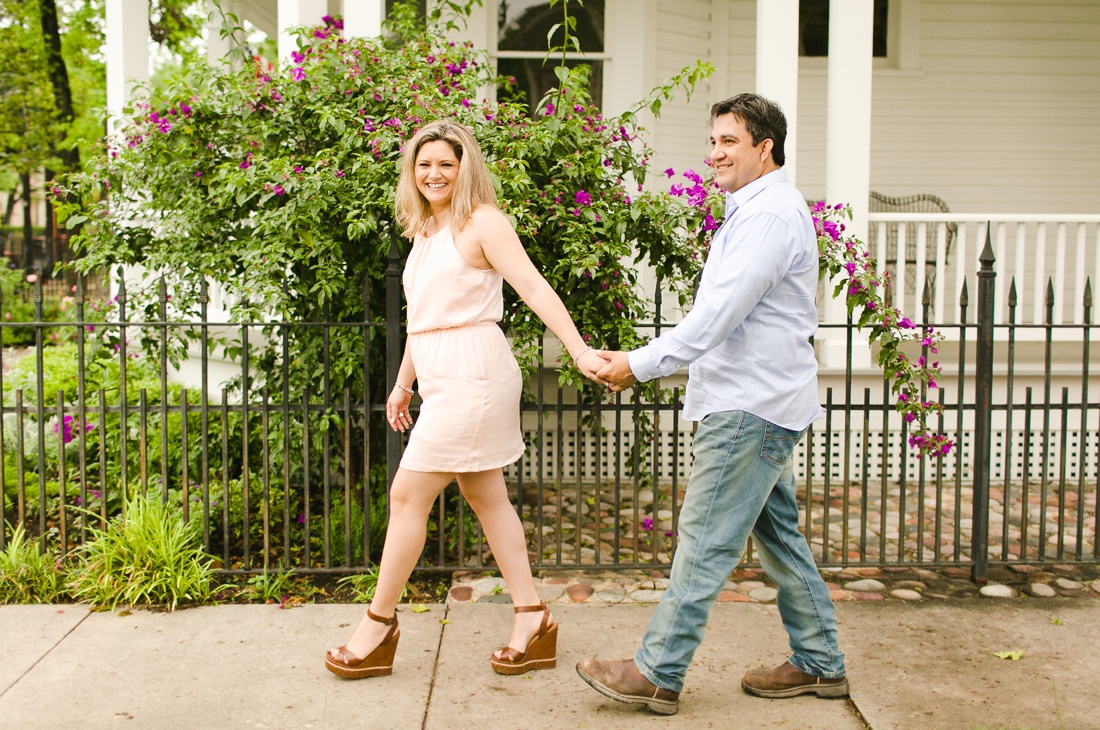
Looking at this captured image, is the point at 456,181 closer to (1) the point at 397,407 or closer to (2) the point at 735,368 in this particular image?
(1) the point at 397,407

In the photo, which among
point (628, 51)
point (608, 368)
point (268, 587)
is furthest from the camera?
point (628, 51)

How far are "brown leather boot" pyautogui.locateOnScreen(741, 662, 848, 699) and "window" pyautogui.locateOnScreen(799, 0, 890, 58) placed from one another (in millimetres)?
7262

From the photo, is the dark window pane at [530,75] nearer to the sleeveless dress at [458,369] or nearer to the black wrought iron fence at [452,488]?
the black wrought iron fence at [452,488]

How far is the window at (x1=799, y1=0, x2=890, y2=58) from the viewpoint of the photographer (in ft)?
31.3

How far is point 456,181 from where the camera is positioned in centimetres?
358

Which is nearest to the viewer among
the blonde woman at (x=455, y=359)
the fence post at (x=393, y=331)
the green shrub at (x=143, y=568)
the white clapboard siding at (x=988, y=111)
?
the blonde woman at (x=455, y=359)

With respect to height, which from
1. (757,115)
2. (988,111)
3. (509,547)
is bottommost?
(509,547)

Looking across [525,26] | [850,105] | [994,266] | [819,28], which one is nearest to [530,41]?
[525,26]

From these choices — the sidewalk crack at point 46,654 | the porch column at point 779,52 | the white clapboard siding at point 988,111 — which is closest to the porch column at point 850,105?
the porch column at point 779,52

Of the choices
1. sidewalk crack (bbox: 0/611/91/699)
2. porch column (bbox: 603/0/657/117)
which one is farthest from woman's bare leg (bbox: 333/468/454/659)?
porch column (bbox: 603/0/657/117)

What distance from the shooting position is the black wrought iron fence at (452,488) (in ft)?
15.4

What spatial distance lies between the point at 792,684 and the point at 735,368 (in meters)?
1.16

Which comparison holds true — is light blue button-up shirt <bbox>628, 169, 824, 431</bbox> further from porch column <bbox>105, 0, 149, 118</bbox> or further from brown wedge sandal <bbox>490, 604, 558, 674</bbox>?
porch column <bbox>105, 0, 149, 118</bbox>

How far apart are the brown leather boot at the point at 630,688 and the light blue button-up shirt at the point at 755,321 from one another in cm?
88
